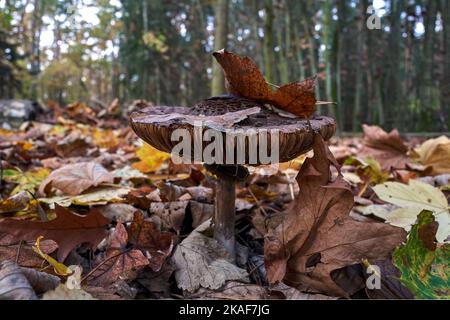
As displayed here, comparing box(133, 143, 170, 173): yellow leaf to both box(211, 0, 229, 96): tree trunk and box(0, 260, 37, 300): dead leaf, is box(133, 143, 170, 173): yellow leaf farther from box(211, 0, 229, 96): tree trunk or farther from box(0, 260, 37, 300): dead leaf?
box(211, 0, 229, 96): tree trunk

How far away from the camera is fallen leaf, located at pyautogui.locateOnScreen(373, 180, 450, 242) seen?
1.49m

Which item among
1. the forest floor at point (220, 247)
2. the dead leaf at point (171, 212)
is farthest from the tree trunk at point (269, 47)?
the dead leaf at point (171, 212)

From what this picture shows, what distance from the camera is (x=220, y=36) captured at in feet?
20.3

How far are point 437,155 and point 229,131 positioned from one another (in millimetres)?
2065

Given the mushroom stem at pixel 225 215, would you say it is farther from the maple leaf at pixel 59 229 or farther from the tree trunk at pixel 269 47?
the tree trunk at pixel 269 47

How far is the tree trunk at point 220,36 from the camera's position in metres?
6.07

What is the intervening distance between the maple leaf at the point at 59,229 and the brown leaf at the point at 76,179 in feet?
1.82

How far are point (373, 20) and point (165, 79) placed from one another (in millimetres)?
16125

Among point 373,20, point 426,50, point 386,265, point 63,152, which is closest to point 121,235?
point 386,265

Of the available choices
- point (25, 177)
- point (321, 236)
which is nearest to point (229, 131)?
point (321, 236)

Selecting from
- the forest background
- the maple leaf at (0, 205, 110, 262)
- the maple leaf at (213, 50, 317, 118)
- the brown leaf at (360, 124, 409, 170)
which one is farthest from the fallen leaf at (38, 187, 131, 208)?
the forest background

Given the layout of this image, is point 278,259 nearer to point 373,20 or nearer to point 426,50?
point 373,20

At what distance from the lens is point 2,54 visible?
10.1 metres
